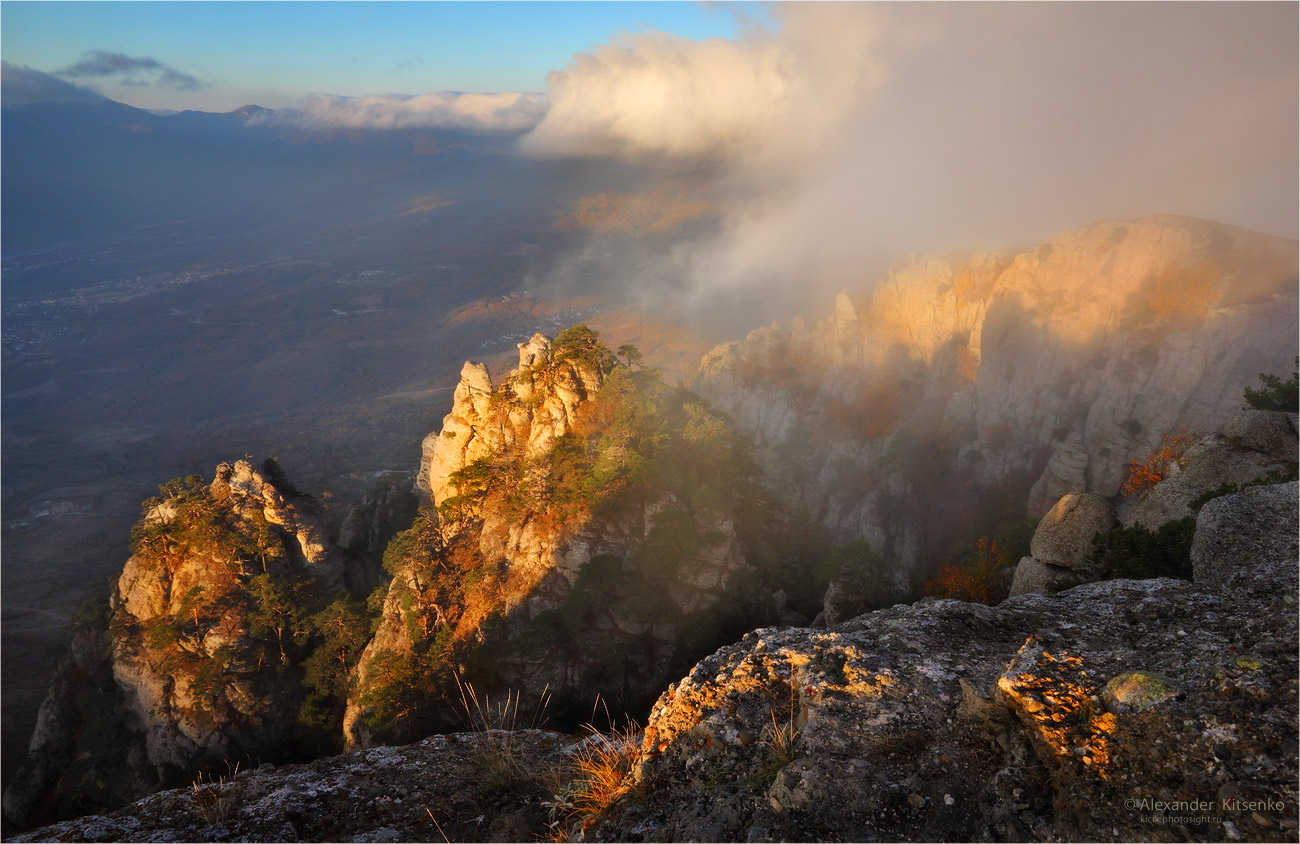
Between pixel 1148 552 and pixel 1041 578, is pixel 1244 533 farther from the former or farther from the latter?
pixel 1041 578

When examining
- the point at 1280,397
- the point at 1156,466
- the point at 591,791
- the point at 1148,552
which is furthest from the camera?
the point at 1156,466

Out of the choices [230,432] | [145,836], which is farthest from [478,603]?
[230,432]

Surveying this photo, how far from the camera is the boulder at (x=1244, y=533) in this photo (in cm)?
699

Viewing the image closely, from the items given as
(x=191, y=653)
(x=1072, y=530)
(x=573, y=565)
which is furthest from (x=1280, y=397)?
(x=191, y=653)

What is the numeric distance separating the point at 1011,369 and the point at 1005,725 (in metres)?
50.8

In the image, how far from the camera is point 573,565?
2533 centimetres

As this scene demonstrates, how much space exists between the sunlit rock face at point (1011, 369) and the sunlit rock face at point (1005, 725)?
39557 mm

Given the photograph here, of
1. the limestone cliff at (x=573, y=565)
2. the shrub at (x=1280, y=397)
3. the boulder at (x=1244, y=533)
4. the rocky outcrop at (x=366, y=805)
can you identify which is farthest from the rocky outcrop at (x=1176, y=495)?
the limestone cliff at (x=573, y=565)

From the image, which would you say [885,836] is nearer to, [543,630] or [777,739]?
[777,739]

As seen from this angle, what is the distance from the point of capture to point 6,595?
71.1 meters

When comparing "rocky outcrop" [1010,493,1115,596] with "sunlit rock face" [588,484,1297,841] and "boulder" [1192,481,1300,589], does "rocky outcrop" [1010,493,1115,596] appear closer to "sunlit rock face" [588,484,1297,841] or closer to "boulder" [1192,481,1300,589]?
"boulder" [1192,481,1300,589]

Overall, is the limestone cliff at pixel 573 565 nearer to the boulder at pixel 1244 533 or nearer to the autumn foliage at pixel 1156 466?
the autumn foliage at pixel 1156 466

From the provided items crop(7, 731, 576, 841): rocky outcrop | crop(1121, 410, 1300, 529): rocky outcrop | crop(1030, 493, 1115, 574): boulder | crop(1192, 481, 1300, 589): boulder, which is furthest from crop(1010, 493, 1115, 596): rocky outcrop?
crop(7, 731, 576, 841): rocky outcrop

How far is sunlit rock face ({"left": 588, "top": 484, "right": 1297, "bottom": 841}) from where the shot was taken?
3.91 metres
